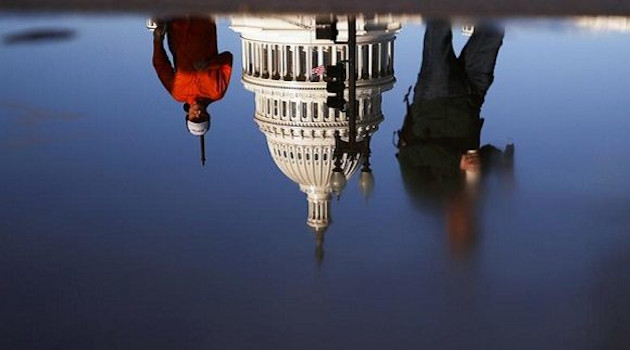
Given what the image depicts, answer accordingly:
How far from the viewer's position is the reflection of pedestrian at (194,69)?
30.5 ft

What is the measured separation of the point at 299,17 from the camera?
15.4 m

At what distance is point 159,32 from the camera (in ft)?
39.8

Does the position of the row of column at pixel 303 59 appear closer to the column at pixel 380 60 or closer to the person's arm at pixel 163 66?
the column at pixel 380 60

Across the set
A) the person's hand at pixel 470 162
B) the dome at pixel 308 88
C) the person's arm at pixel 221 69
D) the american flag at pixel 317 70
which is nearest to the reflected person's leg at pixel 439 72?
the dome at pixel 308 88

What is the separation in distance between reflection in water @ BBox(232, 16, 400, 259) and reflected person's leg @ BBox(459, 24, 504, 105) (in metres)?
0.82

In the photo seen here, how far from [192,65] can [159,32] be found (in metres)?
1.49

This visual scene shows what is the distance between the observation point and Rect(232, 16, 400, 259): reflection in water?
834 centimetres

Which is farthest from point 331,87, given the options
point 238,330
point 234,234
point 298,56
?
point 298,56

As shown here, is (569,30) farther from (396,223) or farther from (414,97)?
(396,223)

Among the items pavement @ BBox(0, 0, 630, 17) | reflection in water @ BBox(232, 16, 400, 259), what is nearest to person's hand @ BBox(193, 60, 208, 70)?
reflection in water @ BBox(232, 16, 400, 259)

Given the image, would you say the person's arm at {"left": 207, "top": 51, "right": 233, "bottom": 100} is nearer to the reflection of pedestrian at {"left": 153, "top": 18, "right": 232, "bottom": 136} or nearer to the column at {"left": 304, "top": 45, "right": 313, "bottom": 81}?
the reflection of pedestrian at {"left": 153, "top": 18, "right": 232, "bottom": 136}

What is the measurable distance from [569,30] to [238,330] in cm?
956

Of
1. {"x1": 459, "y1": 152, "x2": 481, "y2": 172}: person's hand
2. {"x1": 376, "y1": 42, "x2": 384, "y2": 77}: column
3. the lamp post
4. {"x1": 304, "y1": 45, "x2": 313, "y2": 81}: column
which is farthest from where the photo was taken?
{"x1": 304, "y1": 45, "x2": 313, "y2": 81}: column

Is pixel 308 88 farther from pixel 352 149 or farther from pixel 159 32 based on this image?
pixel 352 149
